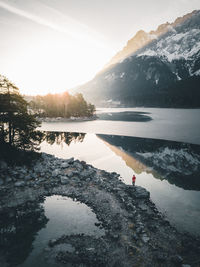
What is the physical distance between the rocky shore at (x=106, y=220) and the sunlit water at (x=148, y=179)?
169 cm

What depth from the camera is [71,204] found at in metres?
18.7

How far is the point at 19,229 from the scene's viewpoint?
48.1ft

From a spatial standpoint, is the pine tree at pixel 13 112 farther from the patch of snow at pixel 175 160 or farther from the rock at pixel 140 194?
the patch of snow at pixel 175 160

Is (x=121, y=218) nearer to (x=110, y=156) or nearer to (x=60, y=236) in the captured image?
(x=60, y=236)

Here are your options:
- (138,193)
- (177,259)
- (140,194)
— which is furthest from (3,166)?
(177,259)

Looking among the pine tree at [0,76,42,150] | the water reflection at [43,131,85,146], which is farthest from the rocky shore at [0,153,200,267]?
the water reflection at [43,131,85,146]

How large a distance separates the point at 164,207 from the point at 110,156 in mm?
20773

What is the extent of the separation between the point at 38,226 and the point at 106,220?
20.9 feet

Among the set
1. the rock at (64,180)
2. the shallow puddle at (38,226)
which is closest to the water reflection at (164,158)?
the rock at (64,180)

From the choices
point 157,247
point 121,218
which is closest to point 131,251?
point 157,247

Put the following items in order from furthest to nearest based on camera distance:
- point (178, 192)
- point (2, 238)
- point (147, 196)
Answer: point (178, 192) → point (147, 196) → point (2, 238)

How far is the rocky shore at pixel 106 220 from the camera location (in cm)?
1197

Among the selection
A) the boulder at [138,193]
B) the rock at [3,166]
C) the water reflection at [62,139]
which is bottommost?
the boulder at [138,193]

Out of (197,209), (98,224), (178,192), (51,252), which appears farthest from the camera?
(178,192)
